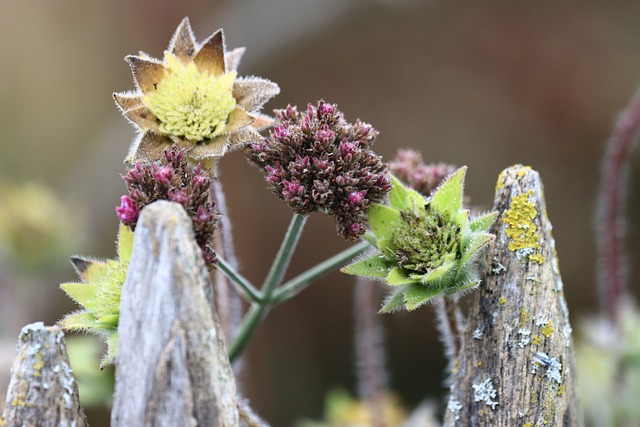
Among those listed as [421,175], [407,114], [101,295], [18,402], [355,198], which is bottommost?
[18,402]

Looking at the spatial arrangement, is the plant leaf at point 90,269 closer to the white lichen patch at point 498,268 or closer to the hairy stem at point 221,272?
the hairy stem at point 221,272

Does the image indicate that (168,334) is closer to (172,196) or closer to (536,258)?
(172,196)

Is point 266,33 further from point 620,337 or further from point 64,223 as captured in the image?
point 620,337

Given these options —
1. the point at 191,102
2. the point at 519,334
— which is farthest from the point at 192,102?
the point at 519,334

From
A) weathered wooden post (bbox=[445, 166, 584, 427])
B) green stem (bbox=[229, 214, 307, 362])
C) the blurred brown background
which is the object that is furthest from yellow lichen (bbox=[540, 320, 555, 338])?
the blurred brown background

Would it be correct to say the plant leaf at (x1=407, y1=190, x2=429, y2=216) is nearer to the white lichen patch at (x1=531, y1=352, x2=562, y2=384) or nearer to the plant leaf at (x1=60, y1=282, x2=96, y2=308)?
the white lichen patch at (x1=531, y1=352, x2=562, y2=384)

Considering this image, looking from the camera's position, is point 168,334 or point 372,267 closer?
point 168,334
